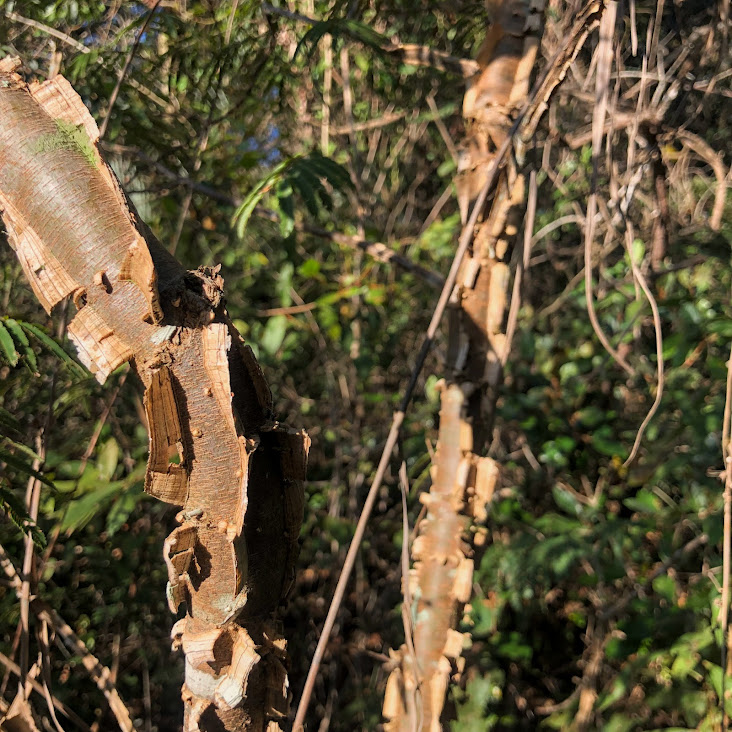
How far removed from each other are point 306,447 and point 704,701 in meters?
1.40

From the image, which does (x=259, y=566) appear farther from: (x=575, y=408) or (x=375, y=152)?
(x=375, y=152)

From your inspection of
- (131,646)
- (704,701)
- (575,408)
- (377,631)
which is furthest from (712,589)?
(131,646)

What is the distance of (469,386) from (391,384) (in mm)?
1527

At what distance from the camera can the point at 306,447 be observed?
620 mm

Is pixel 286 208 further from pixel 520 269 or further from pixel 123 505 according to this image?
pixel 123 505

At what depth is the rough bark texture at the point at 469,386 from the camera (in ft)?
2.89

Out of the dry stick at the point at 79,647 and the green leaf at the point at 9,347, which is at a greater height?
the green leaf at the point at 9,347

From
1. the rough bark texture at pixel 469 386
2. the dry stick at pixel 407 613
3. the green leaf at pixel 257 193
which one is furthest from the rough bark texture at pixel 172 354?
the green leaf at pixel 257 193

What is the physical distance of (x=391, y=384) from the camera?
244 cm

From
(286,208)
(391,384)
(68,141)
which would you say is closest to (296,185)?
(286,208)

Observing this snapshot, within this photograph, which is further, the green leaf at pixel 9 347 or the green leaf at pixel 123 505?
the green leaf at pixel 123 505

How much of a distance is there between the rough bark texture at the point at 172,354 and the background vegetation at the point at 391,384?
649 mm

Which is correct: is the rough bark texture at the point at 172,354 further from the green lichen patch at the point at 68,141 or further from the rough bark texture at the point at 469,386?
the rough bark texture at the point at 469,386

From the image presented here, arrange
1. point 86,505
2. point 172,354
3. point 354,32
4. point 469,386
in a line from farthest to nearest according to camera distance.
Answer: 1. point 86,505
2. point 354,32
3. point 469,386
4. point 172,354
